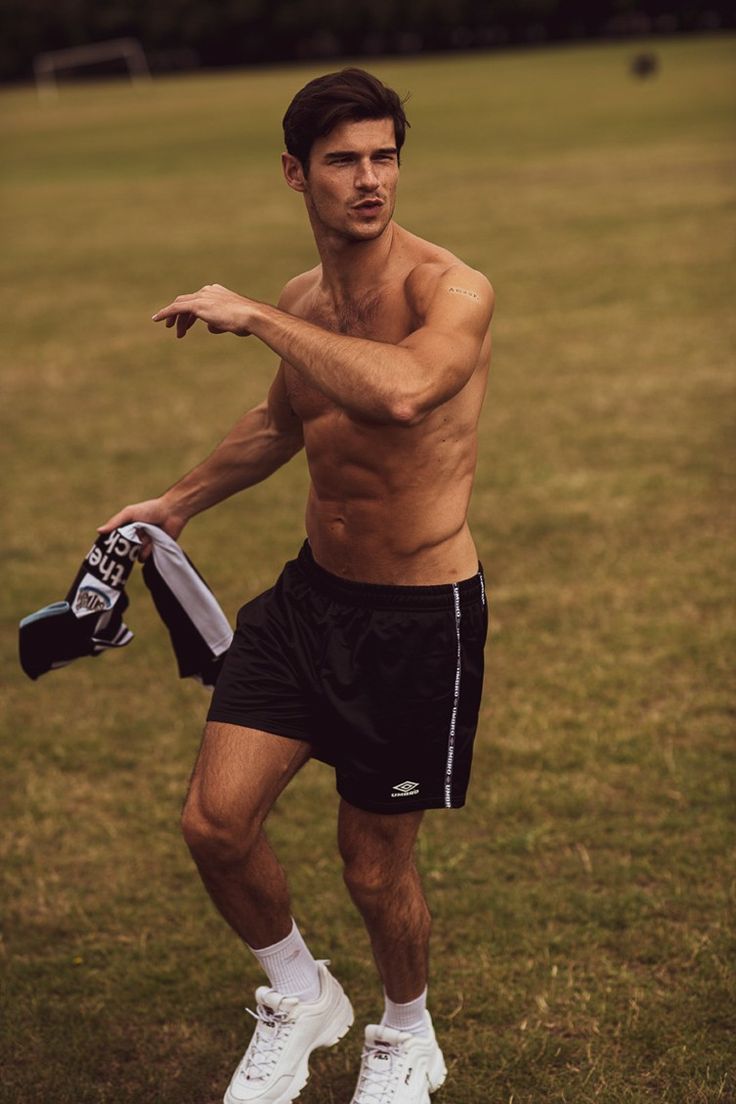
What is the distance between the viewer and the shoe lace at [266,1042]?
4.25m

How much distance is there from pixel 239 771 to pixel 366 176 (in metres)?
1.65

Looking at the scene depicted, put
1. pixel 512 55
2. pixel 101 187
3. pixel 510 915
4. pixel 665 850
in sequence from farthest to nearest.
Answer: pixel 512 55, pixel 101 187, pixel 665 850, pixel 510 915

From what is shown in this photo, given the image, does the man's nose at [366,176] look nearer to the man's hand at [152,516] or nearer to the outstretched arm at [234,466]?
the outstretched arm at [234,466]

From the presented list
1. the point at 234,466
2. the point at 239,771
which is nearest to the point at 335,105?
the point at 234,466

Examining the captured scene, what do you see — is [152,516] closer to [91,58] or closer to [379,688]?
[379,688]

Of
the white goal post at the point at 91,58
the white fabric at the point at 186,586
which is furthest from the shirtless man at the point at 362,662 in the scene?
the white goal post at the point at 91,58

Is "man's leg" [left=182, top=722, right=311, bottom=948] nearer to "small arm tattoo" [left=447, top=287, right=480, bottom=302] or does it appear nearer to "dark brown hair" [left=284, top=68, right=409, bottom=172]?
"small arm tattoo" [left=447, top=287, right=480, bottom=302]

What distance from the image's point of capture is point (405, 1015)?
441 centimetres

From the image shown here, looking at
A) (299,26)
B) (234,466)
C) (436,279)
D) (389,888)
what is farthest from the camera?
(299,26)

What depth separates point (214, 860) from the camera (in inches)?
163

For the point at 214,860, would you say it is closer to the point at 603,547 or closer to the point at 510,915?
the point at 510,915

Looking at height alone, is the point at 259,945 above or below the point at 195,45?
above

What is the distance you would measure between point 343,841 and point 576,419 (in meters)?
8.37

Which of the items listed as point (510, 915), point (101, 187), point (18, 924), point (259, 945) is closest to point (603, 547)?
point (510, 915)
